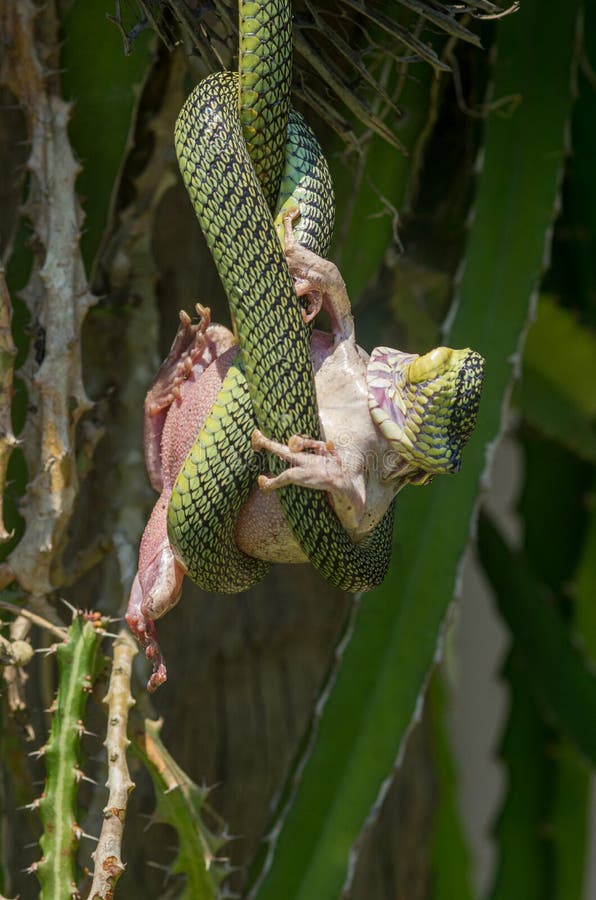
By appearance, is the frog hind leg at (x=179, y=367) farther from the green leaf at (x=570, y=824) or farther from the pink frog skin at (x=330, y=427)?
the green leaf at (x=570, y=824)

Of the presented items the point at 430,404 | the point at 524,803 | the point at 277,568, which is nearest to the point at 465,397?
the point at 430,404

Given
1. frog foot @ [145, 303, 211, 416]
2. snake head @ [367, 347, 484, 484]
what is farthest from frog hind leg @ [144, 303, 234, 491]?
snake head @ [367, 347, 484, 484]

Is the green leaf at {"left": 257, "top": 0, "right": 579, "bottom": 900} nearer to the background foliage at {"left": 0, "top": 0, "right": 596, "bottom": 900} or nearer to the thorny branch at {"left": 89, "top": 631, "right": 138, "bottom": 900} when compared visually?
the background foliage at {"left": 0, "top": 0, "right": 596, "bottom": 900}

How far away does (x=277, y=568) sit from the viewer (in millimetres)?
1190

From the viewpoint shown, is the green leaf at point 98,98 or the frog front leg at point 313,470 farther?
the green leaf at point 98,98

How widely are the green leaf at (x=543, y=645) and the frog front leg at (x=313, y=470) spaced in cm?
80

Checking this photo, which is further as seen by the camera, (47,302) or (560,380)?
(560,380)

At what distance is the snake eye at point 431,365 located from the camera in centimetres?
50

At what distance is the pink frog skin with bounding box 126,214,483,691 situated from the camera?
50 cm

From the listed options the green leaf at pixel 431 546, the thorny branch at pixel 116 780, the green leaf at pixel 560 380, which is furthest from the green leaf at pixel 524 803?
the thorny branch at pixel 116 780

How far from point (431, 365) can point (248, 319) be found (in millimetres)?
89

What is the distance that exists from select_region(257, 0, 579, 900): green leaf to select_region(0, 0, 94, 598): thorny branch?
297 mm

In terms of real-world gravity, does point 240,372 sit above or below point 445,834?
above

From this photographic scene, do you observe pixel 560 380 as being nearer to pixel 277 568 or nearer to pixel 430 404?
pixel 277 568
